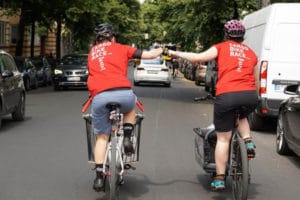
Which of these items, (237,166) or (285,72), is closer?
(237,166)

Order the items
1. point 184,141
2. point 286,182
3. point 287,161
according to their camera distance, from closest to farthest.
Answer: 1. point 286,182
2. point 287,161
3. point 184,141

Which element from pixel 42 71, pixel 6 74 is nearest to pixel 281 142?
pixel 6 74

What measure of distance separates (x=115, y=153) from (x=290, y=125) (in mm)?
4001

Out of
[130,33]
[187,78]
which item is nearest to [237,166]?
[187,78]

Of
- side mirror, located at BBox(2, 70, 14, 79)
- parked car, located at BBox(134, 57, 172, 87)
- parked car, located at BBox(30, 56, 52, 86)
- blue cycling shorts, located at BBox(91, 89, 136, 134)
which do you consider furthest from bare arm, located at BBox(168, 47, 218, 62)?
parked car, located at BBox(134, 57, 172, 87)

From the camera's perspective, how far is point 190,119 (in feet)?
50.6

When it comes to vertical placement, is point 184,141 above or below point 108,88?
below

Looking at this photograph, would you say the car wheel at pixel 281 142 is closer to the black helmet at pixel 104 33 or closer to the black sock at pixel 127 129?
the black sock at pixel 127 129

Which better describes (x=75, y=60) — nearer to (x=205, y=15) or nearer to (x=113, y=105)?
(x=205, y=15)

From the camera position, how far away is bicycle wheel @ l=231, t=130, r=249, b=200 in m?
6.09

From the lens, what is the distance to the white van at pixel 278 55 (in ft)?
40.4

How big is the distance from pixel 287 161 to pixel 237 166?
3.38 metres

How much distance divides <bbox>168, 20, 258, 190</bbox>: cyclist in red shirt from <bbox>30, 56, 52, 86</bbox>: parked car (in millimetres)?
22981

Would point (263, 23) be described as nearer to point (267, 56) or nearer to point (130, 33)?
point (267, 56)
